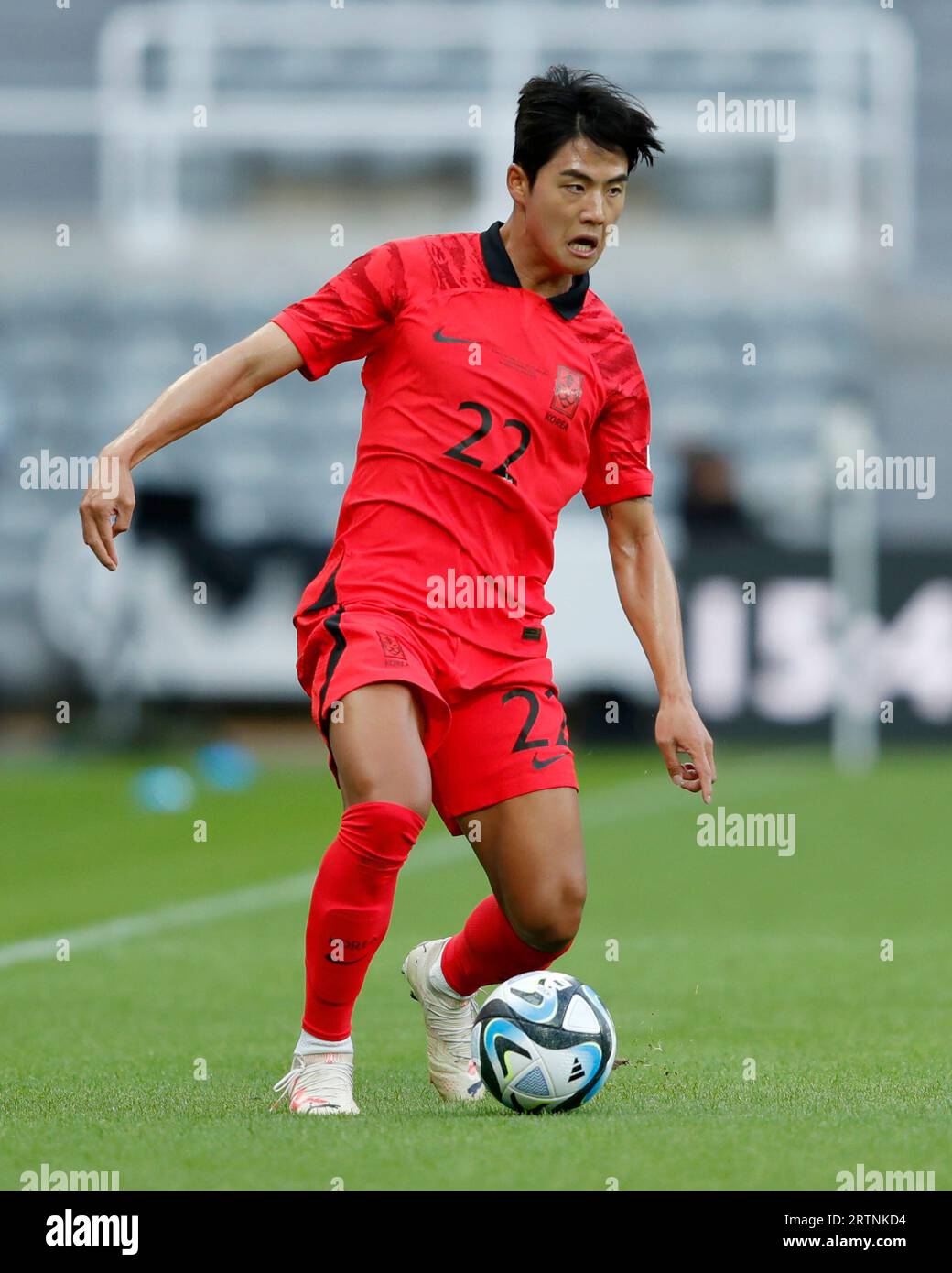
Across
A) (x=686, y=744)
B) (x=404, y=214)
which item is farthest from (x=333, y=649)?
(x=404, y=214)

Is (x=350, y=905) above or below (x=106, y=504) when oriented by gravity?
below

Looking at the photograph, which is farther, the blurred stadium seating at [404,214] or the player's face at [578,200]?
the blurred stadium seating at [404,214]

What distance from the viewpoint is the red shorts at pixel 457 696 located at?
454 cm

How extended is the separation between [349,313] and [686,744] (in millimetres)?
1212

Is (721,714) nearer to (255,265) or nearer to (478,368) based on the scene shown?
(255,265)

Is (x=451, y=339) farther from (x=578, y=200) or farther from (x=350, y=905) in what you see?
(x=350, y=905)

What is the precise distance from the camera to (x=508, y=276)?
4.88 m

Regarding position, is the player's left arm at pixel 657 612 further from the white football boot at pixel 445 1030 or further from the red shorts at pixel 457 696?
the white football boot at pixel 445 1030

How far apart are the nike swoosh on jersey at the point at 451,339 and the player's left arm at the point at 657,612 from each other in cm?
52

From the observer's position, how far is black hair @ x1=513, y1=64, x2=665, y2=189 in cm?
466

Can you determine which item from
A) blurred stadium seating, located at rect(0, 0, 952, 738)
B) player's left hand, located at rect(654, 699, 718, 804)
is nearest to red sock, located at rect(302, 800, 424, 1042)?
player's left hand, located at rect(654, 699, 718, 804)

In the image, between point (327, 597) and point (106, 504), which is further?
point (327, 597)

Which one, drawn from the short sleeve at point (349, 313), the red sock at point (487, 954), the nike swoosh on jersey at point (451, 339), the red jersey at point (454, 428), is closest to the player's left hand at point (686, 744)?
the red jersey at point (454, 428)
